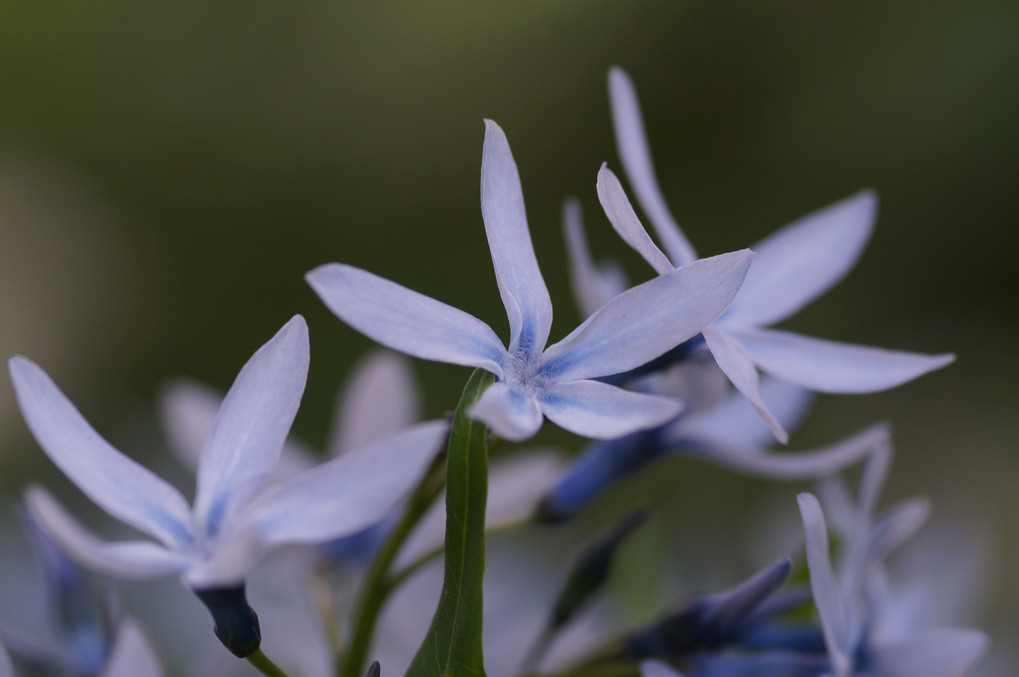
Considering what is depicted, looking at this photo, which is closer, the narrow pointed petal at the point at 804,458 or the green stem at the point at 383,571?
the green stem at the point at 383,571

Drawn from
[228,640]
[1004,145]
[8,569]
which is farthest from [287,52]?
[228,640]

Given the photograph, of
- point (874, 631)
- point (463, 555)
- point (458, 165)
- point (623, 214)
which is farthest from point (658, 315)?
point (458, 165)

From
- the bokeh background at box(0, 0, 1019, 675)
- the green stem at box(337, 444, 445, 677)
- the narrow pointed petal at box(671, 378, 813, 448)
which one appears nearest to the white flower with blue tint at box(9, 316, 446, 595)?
the green stem at box(337, 444, 445, 677)

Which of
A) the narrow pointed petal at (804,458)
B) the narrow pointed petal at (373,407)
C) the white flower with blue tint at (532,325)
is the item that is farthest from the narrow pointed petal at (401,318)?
the narrow pointed petal at (373,407)

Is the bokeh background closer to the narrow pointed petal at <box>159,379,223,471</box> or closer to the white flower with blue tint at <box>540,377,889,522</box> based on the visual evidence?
the narrow pointed petal at <box>159,379,223,471</box>

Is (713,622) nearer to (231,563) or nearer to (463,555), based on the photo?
(463,555)

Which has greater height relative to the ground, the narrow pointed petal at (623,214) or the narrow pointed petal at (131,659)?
the narrow pointed petal at (623,214)

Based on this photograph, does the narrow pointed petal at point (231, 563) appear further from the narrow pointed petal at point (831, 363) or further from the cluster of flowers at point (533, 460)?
the narrow pointed petal at point (831, 363)
